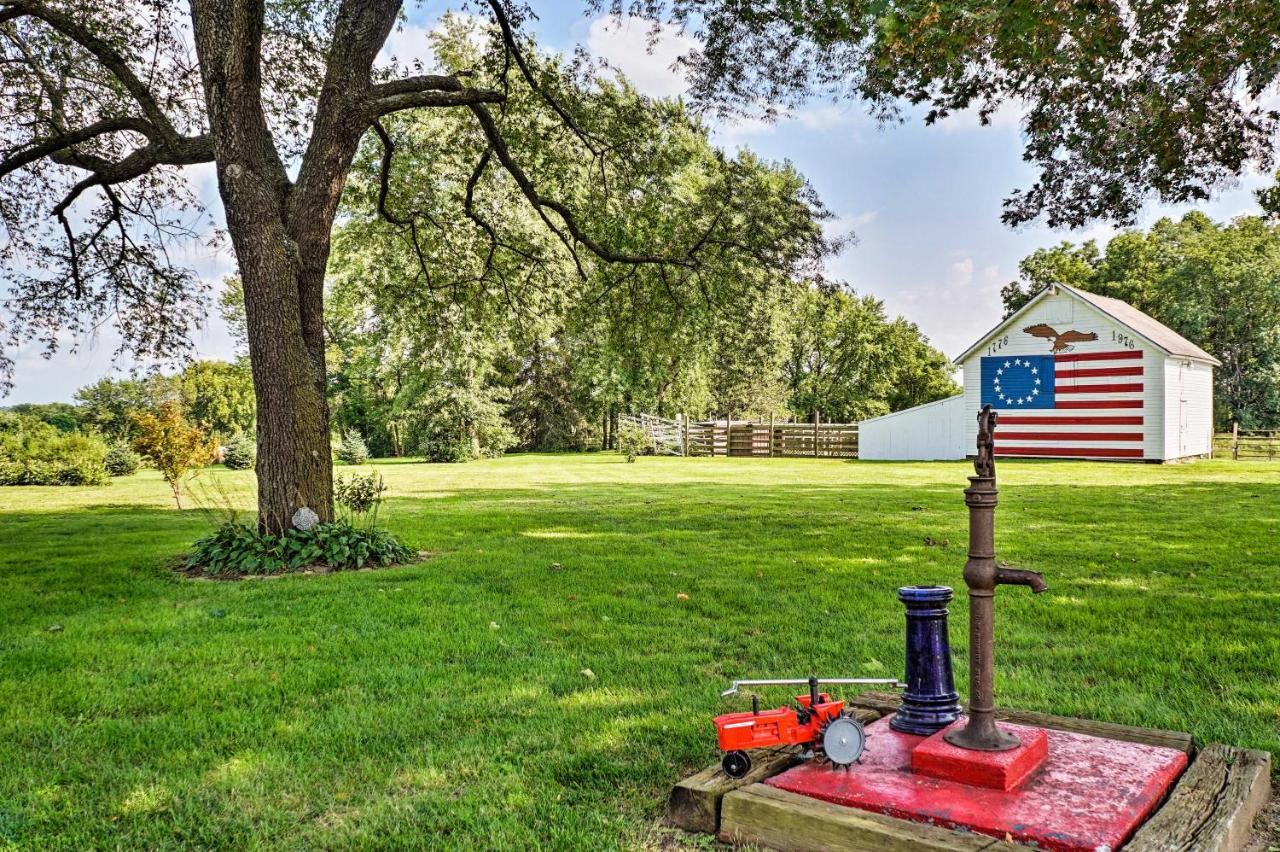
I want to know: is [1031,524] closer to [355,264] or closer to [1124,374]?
[355,264]

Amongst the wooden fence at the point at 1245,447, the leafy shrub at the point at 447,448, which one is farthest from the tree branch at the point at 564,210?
the wooden fence at the point at 1245,447

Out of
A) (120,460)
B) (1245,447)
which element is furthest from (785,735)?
(1245,447)

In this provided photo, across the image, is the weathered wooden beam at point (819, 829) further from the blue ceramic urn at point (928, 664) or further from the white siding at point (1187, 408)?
the white siding at point (1187, 408)

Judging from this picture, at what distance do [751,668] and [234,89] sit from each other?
25.4 ft

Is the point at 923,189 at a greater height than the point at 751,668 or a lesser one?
greater

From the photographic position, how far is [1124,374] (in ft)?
83.9

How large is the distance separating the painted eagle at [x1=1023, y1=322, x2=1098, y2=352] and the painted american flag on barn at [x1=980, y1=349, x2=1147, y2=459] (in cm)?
26

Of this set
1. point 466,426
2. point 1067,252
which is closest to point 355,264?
point 466,426

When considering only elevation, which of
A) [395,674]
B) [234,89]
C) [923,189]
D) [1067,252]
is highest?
[1067,252]

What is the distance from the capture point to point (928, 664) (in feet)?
11.1

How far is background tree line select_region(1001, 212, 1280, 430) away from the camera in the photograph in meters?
38.8

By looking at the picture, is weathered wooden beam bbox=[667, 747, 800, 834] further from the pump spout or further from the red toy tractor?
the pump spout

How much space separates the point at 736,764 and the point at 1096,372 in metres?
27.1

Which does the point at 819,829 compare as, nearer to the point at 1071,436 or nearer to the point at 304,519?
the point at 304,519
